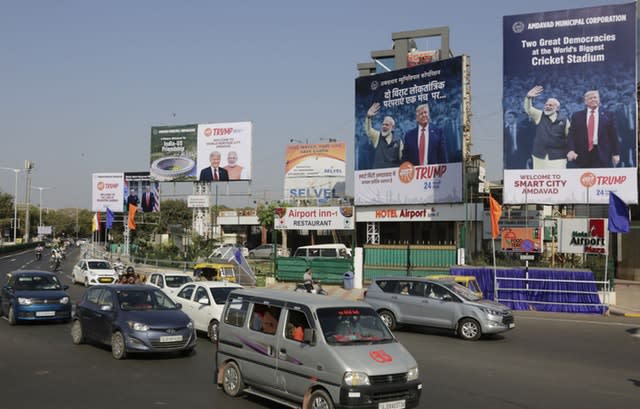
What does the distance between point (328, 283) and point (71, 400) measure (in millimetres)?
25221

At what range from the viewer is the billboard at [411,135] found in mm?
36312

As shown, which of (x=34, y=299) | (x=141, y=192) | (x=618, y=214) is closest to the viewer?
(x=34, y=299)

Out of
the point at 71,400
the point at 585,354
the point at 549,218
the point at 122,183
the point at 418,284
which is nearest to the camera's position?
the point at 71,400

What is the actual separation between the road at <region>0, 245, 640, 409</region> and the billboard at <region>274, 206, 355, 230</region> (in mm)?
21629

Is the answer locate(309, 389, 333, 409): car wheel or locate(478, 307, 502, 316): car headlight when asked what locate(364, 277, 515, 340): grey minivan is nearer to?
locate(478, 307, 502, 316): car headlight

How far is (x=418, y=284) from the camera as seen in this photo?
18688mm

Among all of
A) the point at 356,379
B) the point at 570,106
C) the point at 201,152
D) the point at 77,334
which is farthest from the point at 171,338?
the point at 201,152

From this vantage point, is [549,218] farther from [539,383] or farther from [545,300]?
[539,383]

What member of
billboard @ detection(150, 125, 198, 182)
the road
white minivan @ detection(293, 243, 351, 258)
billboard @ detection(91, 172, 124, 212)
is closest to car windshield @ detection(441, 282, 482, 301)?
the road

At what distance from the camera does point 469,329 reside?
1752cm

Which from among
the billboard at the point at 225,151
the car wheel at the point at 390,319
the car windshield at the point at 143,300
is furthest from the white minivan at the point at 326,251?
the car windshield at the point at 143,300

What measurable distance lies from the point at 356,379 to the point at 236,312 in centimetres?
297

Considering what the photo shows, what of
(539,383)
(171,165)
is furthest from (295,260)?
(171,165)

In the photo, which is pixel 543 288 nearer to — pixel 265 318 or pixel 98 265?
pixel 265 318
